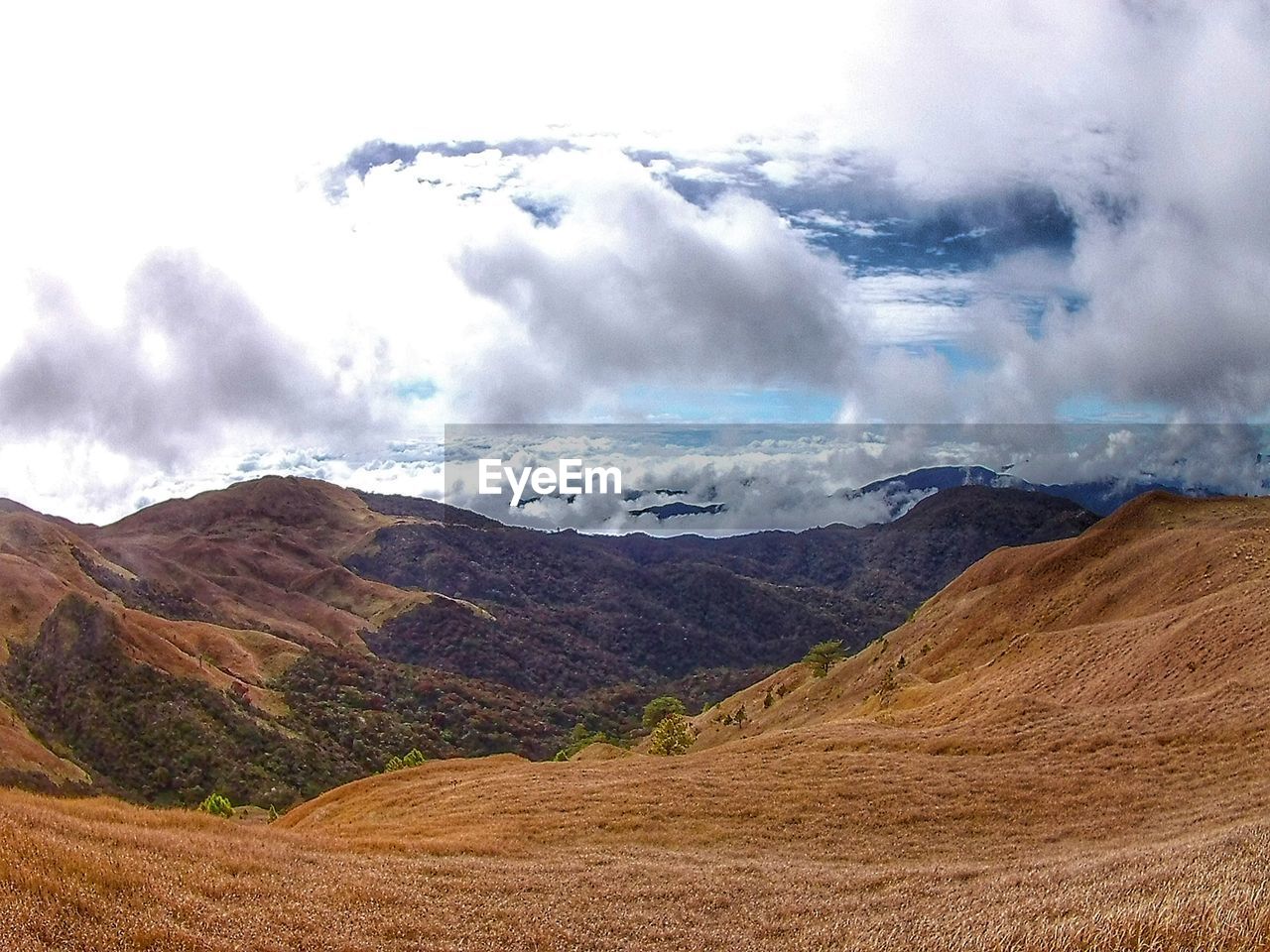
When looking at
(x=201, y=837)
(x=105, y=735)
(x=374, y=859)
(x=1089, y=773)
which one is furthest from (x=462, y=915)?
(x=105, y=735)

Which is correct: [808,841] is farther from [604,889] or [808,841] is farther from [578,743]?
[578,743]

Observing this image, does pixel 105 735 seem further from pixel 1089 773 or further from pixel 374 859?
pixel 1089 773

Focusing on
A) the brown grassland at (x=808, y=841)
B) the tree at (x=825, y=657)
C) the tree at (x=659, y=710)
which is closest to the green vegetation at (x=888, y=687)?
the brown grassland at (x=808, y=841)

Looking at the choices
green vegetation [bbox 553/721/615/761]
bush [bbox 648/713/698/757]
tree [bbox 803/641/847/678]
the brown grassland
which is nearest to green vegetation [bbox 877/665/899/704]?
the brown grassland

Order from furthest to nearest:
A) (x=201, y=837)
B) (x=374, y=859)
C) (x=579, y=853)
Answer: (x=579, y=853) < (x=374, y=859) < (x=201, y=837)

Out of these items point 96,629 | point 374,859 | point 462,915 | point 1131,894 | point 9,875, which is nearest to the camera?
point 9,875

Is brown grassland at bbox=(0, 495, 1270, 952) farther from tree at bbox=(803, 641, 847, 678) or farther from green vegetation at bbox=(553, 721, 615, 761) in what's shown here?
green vegetation at bbox=(553, 721, 615, 761)

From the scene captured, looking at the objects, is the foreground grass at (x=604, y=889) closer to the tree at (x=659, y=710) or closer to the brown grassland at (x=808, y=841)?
the brown grassland at (x=808, y=841)

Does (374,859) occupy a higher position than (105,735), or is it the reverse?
(374,859)
